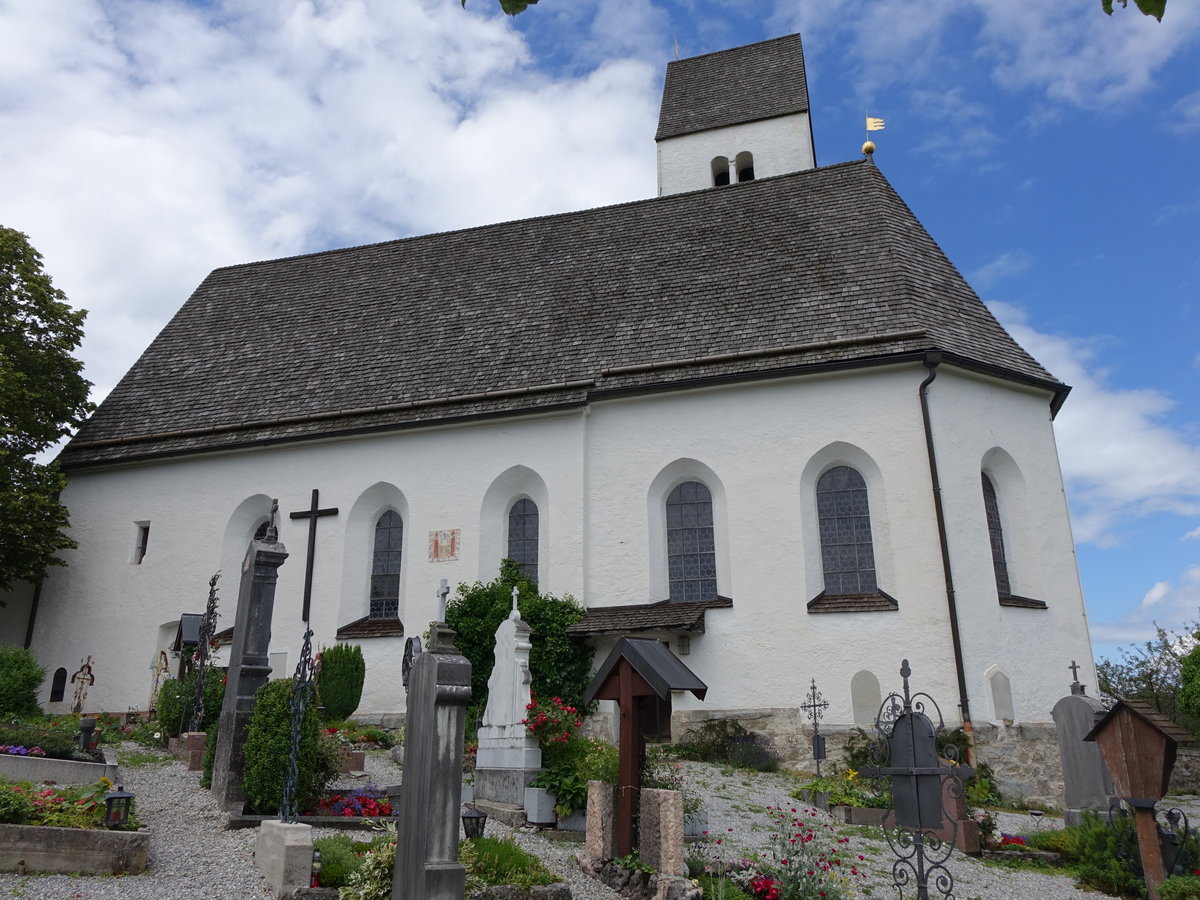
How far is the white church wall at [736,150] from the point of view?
88.3 feet

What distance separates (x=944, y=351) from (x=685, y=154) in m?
15.3

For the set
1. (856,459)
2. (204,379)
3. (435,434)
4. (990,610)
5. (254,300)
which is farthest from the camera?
(254,300)

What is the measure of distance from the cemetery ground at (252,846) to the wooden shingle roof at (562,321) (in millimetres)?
7244

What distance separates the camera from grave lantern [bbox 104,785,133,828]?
7.50 m

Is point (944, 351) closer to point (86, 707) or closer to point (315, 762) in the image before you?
point (315, 762)

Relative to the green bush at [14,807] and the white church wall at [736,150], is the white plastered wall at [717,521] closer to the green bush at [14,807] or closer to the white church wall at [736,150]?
the green bush at [14,807]

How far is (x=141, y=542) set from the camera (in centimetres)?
1947

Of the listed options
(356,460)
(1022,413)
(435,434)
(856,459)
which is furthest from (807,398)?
(356,460)

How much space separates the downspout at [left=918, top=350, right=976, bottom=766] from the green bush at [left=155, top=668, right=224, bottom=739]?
1039cm

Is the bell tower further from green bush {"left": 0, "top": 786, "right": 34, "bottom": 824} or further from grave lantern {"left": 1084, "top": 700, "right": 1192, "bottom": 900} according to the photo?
green bush {"left": 0, "top": 786, "right": 34, "bottom": 824}

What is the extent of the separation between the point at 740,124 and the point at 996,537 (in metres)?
16.5

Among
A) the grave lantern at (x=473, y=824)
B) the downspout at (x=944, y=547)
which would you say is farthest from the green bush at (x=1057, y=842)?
the grave lantern at (x=473, y=824)

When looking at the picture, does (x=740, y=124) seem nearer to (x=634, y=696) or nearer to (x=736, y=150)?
(x=736, y=150)

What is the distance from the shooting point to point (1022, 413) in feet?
53.4
